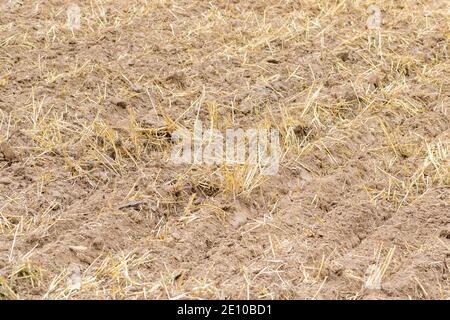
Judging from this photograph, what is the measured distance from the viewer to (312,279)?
4023mm

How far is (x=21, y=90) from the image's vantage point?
5.55 metres

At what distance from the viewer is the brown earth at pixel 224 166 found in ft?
13.4

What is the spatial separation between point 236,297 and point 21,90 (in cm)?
236

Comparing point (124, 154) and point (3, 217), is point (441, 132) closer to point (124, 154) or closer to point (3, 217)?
point (124, 154)

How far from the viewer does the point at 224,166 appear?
4.82m

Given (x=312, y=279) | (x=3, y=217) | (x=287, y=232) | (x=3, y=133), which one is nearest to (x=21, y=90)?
(x=3, y=133)

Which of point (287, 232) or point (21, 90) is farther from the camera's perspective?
point (21, 90)

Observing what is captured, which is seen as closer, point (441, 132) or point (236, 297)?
point (236, 297)

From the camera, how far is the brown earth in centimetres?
407
